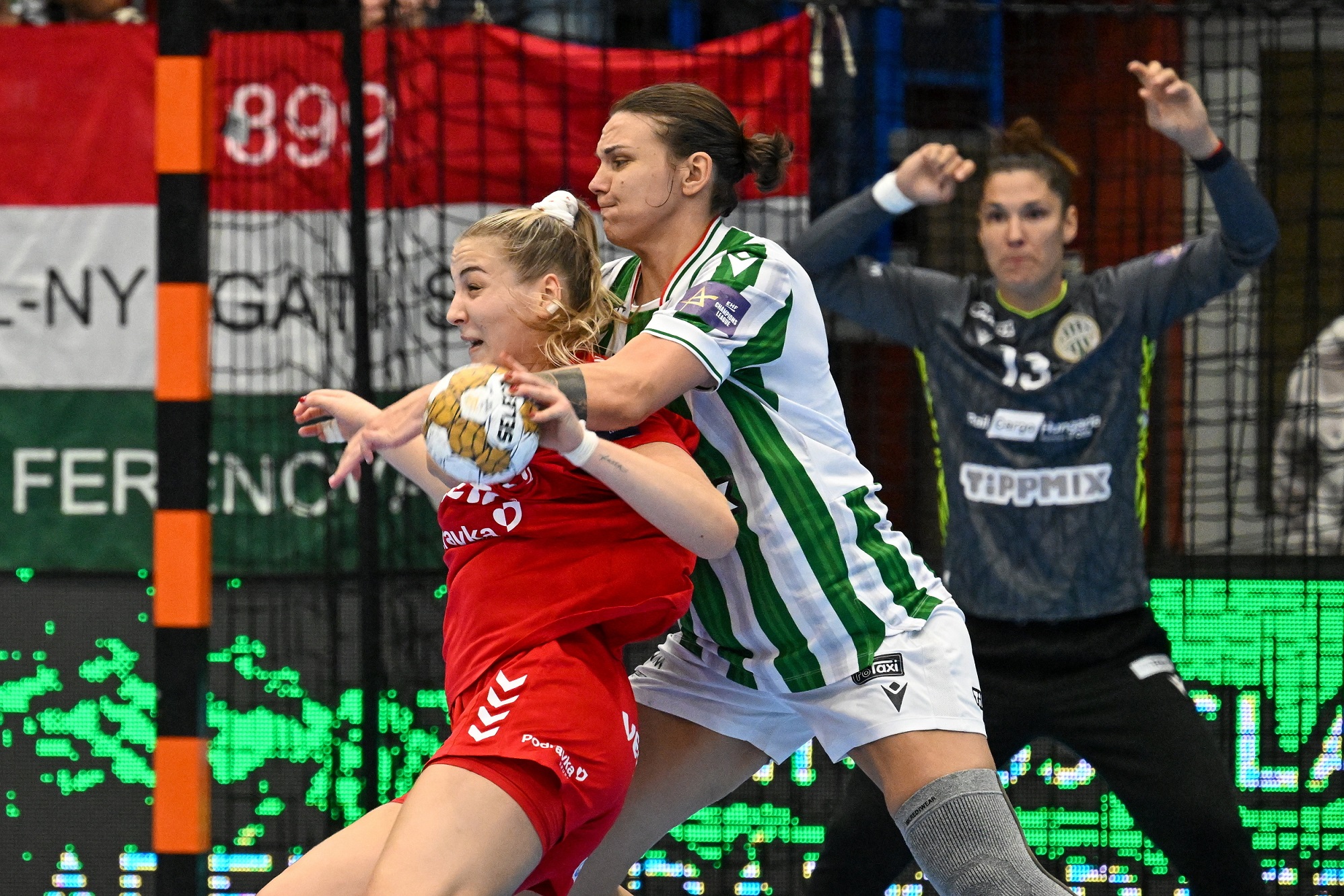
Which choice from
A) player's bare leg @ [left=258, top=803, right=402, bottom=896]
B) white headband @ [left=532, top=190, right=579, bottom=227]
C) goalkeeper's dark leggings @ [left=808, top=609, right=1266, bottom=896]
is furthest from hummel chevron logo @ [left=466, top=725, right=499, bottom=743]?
goalkeeper's dark leggings @ [left=808, top=609, right=1266, bottom=896]

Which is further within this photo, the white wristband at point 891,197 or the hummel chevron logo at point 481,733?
the white wristband at point 891,197

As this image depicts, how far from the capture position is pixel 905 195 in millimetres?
3844

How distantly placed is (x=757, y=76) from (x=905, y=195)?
1.08 meters

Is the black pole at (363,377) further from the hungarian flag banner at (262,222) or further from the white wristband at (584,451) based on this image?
the white wristband at (584,451)

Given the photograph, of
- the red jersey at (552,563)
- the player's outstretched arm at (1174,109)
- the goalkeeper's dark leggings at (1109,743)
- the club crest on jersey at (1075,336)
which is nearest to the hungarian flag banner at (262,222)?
the club crest on jersey at (1075,336)

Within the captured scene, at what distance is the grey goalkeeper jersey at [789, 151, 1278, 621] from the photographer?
147 inches

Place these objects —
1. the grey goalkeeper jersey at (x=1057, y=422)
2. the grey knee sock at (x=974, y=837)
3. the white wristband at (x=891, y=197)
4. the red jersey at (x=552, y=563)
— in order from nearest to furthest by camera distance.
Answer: the red jersey at (x=552, y=563) → the grey knee sock at (x=974, y=837) → the grey goalkeeper jersey at (x=1057, y=422) → the white wristband at (x=891, y=197)

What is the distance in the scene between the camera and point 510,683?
2.43 metres

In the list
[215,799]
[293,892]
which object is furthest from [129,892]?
[293,892]

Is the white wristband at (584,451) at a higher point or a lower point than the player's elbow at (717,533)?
higher

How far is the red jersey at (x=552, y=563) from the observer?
98.3 inches

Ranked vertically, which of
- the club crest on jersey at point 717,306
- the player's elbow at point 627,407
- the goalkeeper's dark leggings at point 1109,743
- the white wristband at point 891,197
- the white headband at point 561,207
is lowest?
the goalkeeper's dark leggings at point 1109,743

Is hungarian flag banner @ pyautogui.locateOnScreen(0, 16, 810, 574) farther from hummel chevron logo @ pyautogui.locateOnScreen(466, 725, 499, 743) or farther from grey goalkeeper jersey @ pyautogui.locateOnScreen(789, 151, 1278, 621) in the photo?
hummel chevron logo @ pyautogui.locateOnScreen(466, 725, 499, 743)

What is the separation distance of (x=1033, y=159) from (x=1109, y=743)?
1409 mm
